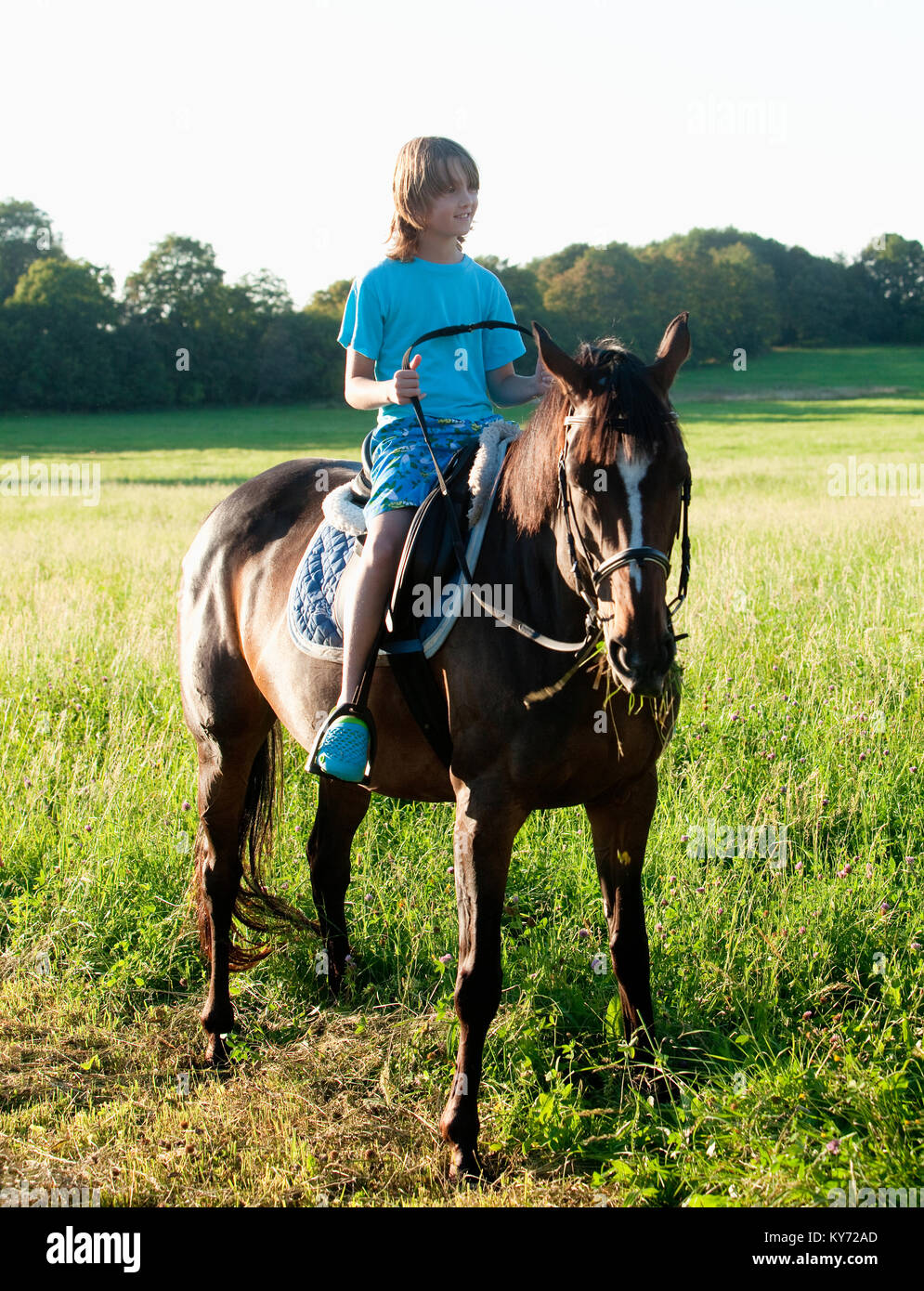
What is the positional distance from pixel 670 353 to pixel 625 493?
534 mm

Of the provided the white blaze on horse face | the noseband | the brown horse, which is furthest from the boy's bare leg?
the white blaze on horse face

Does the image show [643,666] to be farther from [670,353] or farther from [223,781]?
[223,781]

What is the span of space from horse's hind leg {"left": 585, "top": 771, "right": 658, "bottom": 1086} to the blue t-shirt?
151 centimetres

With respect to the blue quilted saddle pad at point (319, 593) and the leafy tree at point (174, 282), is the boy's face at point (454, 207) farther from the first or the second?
the leafy tree at point (174, 282)

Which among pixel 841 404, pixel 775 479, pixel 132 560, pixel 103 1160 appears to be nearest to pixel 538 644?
pixel 103 1160

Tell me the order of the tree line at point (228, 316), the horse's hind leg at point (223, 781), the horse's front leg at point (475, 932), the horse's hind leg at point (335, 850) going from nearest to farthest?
the horse's front leg at point (475, 932) → the horse's hind leg at point (223, 781) → the horse's hind leg at point (335, 850) → the tree line at point (228, 316)

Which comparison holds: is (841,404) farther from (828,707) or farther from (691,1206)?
(691,1206)

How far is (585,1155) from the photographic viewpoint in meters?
3.07

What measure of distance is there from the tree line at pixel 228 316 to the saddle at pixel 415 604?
162 ft

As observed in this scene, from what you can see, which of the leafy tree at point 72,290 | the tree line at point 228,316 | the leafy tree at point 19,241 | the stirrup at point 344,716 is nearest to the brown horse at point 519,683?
the stirrup at point 344,716

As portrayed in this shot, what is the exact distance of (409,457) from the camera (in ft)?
10.9

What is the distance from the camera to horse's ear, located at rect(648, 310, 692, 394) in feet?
8.70

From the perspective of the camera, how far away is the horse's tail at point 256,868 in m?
4.21

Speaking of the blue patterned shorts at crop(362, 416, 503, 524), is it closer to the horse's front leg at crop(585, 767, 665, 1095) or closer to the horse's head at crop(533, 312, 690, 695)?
the horse's head at crop(533, 312, 690, 695)
